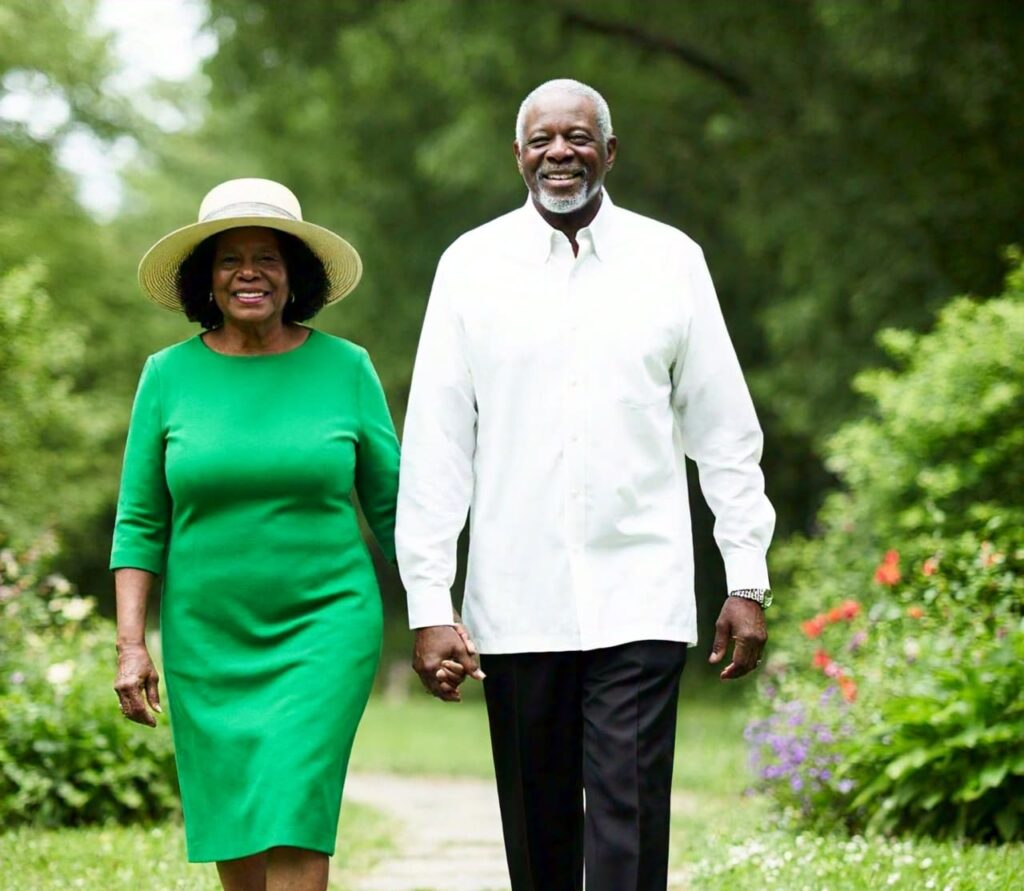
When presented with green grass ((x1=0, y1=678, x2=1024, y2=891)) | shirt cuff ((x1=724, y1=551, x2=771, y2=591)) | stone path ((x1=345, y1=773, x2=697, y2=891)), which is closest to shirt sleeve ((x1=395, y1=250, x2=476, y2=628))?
shirt cuff ((x1=724, y1=551, x2=771, y2=591))

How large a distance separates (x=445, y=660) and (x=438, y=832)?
14.7 feet

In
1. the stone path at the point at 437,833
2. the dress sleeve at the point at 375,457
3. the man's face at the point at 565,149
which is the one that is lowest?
the stone path at the point at 437,833

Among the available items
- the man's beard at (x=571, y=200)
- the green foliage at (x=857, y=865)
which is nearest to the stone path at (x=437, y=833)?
the green foliage at (x=857, y=865)

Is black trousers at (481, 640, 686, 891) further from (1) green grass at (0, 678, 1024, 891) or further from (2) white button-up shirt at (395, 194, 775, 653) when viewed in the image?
(1) green grass at (0, 678, 1024, 891)

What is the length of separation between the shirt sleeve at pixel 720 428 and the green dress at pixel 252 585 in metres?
0.86

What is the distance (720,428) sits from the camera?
437cm

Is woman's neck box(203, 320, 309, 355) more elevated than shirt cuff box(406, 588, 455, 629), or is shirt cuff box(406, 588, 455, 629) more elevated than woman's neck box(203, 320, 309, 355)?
woman's neck box(203, 320, 309, 355)

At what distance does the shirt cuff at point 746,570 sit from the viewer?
423 cm

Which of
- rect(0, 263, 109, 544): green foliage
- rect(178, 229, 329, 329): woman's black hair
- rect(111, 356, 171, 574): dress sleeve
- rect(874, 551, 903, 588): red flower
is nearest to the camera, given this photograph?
rect(111, 356, 171, 574): dress sleeve

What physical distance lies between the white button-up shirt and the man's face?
3.8 inches

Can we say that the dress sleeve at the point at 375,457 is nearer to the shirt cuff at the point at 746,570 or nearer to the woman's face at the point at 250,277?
the woman's face at the point at 250,277

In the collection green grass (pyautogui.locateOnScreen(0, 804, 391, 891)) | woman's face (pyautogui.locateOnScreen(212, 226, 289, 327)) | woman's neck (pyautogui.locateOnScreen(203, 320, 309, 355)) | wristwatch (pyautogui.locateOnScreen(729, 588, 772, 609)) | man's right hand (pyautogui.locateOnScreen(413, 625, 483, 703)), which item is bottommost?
green grass (pyautogui.locateOnScreen(0, 804, 391, 891))

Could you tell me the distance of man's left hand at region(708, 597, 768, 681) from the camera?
419 centimetres

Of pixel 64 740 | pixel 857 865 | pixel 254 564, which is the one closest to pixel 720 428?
pixel 254 564
